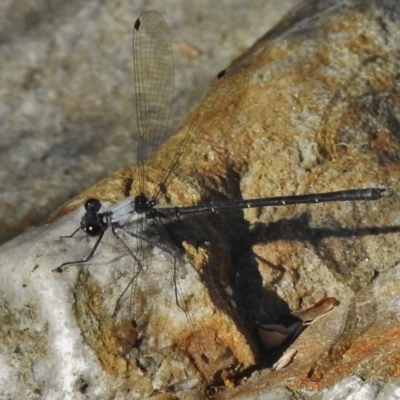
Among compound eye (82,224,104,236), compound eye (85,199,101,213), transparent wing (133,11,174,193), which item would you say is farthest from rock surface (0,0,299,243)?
compound eye (82,224,104,236)

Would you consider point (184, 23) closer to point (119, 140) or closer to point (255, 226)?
point (119, 140)

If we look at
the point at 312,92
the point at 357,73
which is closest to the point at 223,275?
the point at 312,92

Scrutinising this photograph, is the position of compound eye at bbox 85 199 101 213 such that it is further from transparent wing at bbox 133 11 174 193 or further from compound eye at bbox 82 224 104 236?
transparent wing at bbox 133 11 174 193

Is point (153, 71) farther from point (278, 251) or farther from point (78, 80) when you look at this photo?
point (278, 251)

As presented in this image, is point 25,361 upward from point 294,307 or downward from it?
upward

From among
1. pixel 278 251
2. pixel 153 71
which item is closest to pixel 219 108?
pixel 153 71

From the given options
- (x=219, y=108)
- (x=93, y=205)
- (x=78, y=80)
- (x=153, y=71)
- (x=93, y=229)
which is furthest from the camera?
(x=78, y=80)
